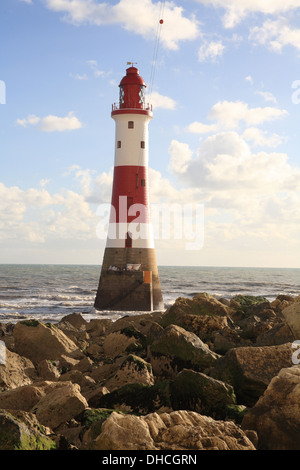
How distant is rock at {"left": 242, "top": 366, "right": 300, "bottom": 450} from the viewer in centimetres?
486

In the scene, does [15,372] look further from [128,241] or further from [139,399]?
[128,241]

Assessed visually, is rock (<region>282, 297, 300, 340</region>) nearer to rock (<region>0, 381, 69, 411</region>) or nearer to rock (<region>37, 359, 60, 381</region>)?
rock (<region>37, 359, 60, 381</region>)

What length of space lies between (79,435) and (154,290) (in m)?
21.5

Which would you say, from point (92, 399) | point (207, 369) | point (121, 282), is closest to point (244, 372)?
point (207, 369)

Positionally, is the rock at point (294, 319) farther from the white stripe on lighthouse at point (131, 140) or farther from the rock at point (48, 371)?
the white stripe on lighthouse at point (131, 140)

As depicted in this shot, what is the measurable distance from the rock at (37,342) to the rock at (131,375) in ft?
10.2

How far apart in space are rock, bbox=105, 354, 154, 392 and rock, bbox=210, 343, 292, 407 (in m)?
0.87

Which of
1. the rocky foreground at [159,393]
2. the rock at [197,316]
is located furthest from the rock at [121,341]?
the rock at [197,316]

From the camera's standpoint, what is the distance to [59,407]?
575 cm

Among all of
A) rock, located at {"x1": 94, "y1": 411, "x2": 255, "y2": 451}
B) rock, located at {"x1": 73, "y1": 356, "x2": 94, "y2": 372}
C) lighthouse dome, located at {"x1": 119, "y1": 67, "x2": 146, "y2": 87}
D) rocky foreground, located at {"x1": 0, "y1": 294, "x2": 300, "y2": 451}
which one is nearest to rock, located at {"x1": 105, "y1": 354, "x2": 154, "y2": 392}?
rocky foreground, located at {"x1": 0, "y1": 294, "x2": 300, "y2": 451}

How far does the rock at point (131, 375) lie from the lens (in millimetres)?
6758

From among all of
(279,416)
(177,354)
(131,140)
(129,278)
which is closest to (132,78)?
(131,140)
